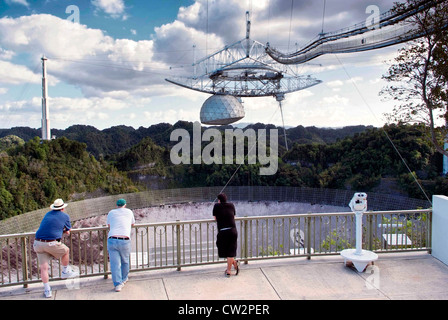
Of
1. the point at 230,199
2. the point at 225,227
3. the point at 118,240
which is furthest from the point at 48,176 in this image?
the point at 225,227

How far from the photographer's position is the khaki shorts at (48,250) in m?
5.53

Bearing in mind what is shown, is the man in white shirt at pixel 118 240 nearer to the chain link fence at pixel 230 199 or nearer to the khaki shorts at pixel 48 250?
the khaki shorts at pixel 48 250

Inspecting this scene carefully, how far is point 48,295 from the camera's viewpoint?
555cm

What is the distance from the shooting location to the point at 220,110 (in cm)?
3281

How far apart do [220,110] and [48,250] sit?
91.5 feet

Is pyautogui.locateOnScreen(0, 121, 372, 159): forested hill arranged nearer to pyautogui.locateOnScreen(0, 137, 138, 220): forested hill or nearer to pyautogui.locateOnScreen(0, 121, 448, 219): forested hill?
pyautogui.locateOnScreen(0, 121, 448, 219): forested hill

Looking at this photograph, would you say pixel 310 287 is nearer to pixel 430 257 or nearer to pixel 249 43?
pixel 430 257

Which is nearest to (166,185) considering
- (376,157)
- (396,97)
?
(376,157)

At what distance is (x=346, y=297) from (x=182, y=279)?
2.61 m

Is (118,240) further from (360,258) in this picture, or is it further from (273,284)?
(360,258)

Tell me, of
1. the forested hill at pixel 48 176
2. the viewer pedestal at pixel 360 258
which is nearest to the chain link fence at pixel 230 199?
the forested hill at pixel 48 176

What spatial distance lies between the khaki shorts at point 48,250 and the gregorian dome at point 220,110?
2759cm

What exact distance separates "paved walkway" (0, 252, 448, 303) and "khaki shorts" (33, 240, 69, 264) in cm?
56
